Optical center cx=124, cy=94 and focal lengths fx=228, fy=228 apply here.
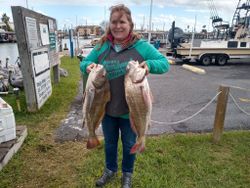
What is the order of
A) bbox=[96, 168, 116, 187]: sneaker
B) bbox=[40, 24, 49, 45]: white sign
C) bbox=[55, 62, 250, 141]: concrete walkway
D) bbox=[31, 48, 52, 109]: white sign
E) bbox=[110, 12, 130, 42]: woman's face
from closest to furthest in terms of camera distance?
bbox=[110, 12, 130, 42]: woman's face < bbox=[96, 168, 116, 187]: sneaker < bbox=[55, 62, 250, 141]: concrete walkway < bbox=[31, 48, 52, 109]: white sign < bbox=[40, 24, 49, 45]: white sign

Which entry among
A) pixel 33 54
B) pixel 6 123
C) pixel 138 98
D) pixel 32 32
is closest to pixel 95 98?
pixel 138 98

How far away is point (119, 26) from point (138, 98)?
2.47 ft

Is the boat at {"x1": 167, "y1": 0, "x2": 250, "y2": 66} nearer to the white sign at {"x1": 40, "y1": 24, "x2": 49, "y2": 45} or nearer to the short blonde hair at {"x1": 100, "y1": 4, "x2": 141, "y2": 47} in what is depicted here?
the white sign at {"x1": 40, "y1": 24, "x2": 49, "y2": 45}

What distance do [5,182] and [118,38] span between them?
2.36 meters

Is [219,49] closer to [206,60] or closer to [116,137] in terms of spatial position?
[206,60]

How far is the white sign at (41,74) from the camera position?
5220 millimetres

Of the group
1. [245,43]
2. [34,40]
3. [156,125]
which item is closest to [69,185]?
[156,125]

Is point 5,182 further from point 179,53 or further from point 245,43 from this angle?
point 245,43

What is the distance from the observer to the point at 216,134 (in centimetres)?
402

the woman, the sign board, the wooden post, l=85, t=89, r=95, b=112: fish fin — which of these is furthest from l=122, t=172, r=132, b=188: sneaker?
the sign board

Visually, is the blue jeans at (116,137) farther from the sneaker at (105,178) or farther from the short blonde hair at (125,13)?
the short blonde hair at (125,13)

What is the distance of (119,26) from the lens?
2.29m

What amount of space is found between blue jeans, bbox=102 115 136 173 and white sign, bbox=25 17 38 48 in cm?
330

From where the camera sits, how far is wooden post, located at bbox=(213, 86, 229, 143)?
152 inches
